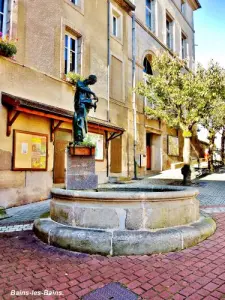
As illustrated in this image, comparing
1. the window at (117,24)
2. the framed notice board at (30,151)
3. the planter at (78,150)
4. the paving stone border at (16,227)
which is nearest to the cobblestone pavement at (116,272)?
the paving stone border at (16,227)

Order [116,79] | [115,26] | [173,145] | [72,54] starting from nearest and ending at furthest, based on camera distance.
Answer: [72,54], [116,79], [115,26], [173,145]

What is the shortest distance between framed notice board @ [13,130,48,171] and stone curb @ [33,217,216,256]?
4600 millimetres

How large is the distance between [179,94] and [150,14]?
9.50 m

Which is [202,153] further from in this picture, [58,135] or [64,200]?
[64,200]

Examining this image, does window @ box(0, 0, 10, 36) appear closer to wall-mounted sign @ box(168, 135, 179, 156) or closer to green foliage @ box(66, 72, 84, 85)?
green foliage @ box(66, 72, 84, 85)

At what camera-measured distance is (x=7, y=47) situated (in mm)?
8000

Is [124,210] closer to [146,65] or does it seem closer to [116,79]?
[116,79]

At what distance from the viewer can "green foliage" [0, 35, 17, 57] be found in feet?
26.2

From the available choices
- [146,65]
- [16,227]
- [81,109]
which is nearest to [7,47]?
[81,109]

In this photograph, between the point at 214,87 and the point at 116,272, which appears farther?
the point at 214,87

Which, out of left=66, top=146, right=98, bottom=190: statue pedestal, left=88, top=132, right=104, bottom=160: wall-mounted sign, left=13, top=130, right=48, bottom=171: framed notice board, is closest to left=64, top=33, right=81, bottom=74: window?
left=88, top=132, right=104, bottom=160: wall-mounted sign

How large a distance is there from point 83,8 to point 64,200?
10.1 m

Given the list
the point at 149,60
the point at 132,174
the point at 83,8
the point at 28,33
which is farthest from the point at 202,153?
the point at 28,33

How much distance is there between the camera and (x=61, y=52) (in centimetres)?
1042
